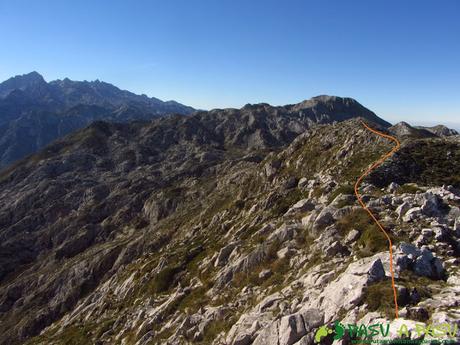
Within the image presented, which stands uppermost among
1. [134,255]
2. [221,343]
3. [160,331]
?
[221,343]

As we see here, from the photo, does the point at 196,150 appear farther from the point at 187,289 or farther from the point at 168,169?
the point at 187,289

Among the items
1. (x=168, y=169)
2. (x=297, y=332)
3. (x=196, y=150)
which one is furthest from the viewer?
(x=196, y=150)

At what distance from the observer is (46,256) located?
114 m

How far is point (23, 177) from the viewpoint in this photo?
576 ft

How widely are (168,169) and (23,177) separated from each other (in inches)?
2996

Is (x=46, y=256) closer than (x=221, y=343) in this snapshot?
No

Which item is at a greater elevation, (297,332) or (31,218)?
(297,332)

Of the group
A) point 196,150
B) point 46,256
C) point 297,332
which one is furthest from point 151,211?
point 297,332

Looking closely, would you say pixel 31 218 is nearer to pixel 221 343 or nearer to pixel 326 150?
pixel 326 150

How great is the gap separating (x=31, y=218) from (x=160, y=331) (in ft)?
416

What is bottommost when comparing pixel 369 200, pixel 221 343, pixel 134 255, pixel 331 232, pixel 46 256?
Result: pixel 46 256

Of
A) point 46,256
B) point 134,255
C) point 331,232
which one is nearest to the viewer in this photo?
point 331,232

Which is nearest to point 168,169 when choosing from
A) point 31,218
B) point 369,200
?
point 31,218

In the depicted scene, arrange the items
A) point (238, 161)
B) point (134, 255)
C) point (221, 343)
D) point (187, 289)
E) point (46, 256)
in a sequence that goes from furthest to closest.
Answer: point (238, 161), point (46, 256), point (134, 255), point (187, 289), point (221, 343)
